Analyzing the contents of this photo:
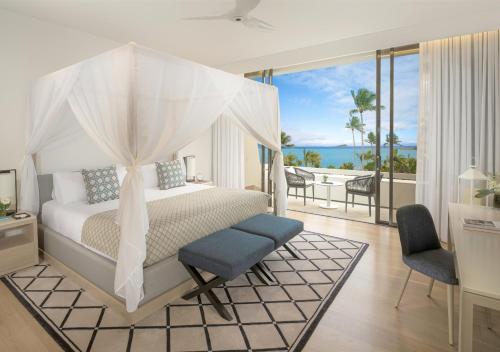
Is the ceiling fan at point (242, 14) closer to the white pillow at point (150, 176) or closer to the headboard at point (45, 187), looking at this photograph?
the white pillow at point (150, 176)

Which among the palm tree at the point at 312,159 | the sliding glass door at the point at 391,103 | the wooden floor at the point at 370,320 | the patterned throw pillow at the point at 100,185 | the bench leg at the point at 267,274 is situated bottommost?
the wooden floor at the point at 370,320

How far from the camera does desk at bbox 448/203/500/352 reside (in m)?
1.34

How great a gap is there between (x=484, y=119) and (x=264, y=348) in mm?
3979

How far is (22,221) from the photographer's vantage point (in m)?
3.09

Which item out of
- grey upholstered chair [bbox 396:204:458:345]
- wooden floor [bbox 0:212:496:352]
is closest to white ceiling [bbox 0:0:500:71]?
grey upholstered chair [bbox 396:204:458:345]

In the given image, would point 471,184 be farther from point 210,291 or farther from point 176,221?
point 176,221

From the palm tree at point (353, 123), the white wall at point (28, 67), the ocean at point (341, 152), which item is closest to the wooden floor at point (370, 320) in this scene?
the white wall at point (28, 67)

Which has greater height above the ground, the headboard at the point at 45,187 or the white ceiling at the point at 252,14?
the white ceiling at the point at 252,14

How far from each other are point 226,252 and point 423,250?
1.72m

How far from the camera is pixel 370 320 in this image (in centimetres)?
232

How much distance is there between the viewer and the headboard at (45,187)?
3.60 meters

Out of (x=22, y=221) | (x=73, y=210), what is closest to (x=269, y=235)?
(x=73, y=210)

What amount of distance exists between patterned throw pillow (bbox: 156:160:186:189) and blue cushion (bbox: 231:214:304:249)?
5.35 ft

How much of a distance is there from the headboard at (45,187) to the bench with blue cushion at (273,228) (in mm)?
2500
